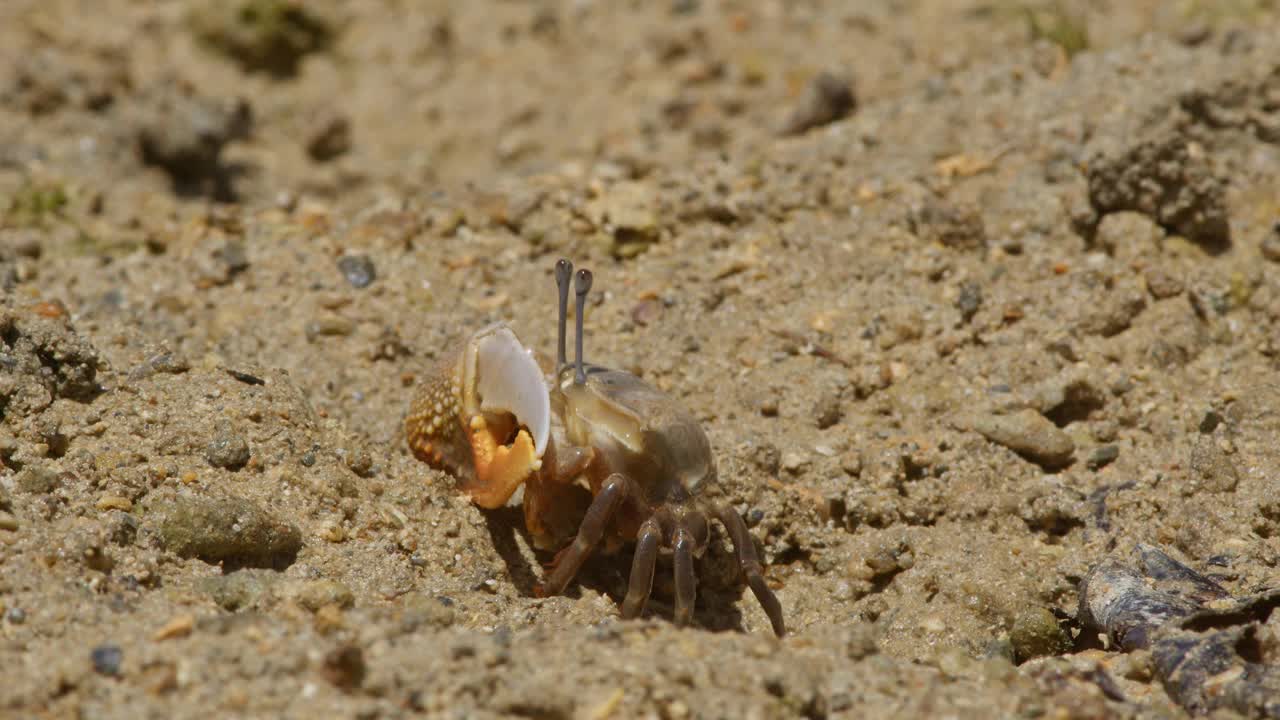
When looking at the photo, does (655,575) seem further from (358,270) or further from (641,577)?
(358,270)

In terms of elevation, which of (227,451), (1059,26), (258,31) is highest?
(258,31)

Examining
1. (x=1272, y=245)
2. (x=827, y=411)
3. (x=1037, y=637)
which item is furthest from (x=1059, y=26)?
(x=1037, y=637)

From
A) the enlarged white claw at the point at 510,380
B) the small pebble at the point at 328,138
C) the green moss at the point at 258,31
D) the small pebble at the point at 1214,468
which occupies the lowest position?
the small pebble at the point at 1214,468

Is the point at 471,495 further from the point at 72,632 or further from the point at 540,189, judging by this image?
the point at 540,189

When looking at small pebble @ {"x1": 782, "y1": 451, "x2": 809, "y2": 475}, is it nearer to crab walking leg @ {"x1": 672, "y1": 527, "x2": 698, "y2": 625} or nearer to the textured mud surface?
the textured mud surface

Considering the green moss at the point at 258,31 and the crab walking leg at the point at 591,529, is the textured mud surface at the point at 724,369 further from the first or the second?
the green moss at the point at 258,31

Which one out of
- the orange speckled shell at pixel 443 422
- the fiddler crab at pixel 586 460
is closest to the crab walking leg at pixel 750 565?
the fiddler crab at pixel 586 460

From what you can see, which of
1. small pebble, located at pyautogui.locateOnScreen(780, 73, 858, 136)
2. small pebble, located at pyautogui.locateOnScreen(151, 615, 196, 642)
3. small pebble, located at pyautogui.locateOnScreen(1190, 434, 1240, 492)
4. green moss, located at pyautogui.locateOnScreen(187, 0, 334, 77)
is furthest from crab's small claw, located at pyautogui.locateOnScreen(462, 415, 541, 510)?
green moss, located at pyautogui.locateOnScreen(187, 0, 334, 77)
